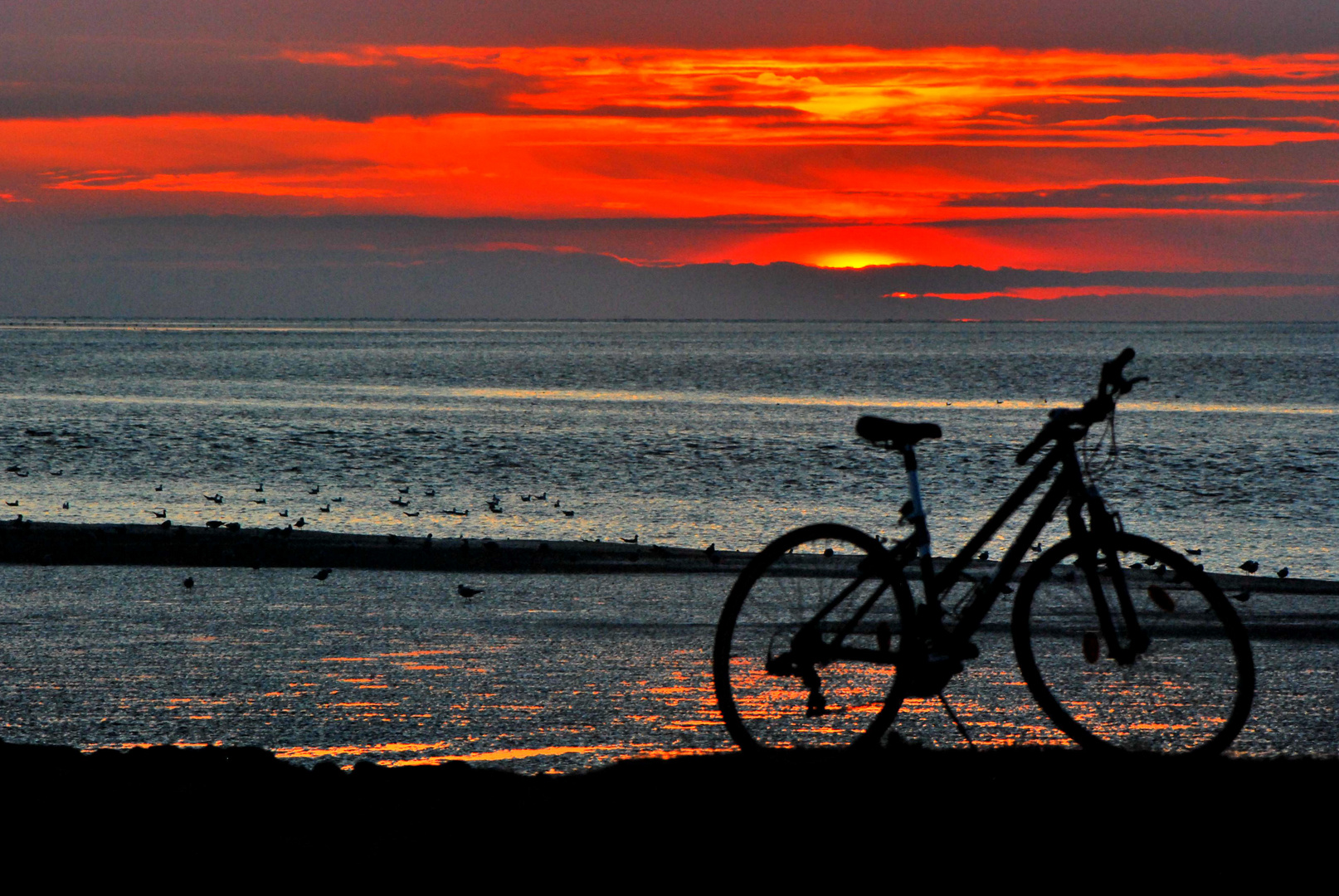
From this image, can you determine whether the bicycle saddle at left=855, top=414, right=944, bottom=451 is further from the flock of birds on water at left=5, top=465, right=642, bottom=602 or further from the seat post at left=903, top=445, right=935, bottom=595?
the flock of birds on water at left=5, top=465, right=642, bottom=602

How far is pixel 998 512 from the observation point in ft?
18.3

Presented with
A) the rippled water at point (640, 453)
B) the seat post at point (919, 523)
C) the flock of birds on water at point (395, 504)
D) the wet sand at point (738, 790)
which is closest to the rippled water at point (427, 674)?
the wet sand at point (738, 790)

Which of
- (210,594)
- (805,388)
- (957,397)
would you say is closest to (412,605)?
(210,594)

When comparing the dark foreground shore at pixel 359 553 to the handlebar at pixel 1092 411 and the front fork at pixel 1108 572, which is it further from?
the handlebar at pixel 1092 411

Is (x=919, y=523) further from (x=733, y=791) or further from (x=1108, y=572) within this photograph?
(x=733, y=791)

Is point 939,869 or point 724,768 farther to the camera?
point 724,768

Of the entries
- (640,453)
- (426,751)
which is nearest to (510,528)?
(426,751)

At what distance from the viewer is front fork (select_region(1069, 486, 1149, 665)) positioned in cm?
543

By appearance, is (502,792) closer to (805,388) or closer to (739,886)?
(739,886)

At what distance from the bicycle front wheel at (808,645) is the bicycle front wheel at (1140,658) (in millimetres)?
617

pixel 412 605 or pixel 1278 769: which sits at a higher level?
pixel 1278 769

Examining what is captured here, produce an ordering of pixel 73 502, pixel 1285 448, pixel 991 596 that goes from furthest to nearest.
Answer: pixel 1285 448, pixel 73 502, pixel 991 596

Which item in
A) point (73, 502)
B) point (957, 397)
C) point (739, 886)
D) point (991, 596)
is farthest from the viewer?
point (957, 397)

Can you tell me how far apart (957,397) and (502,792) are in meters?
73.4
